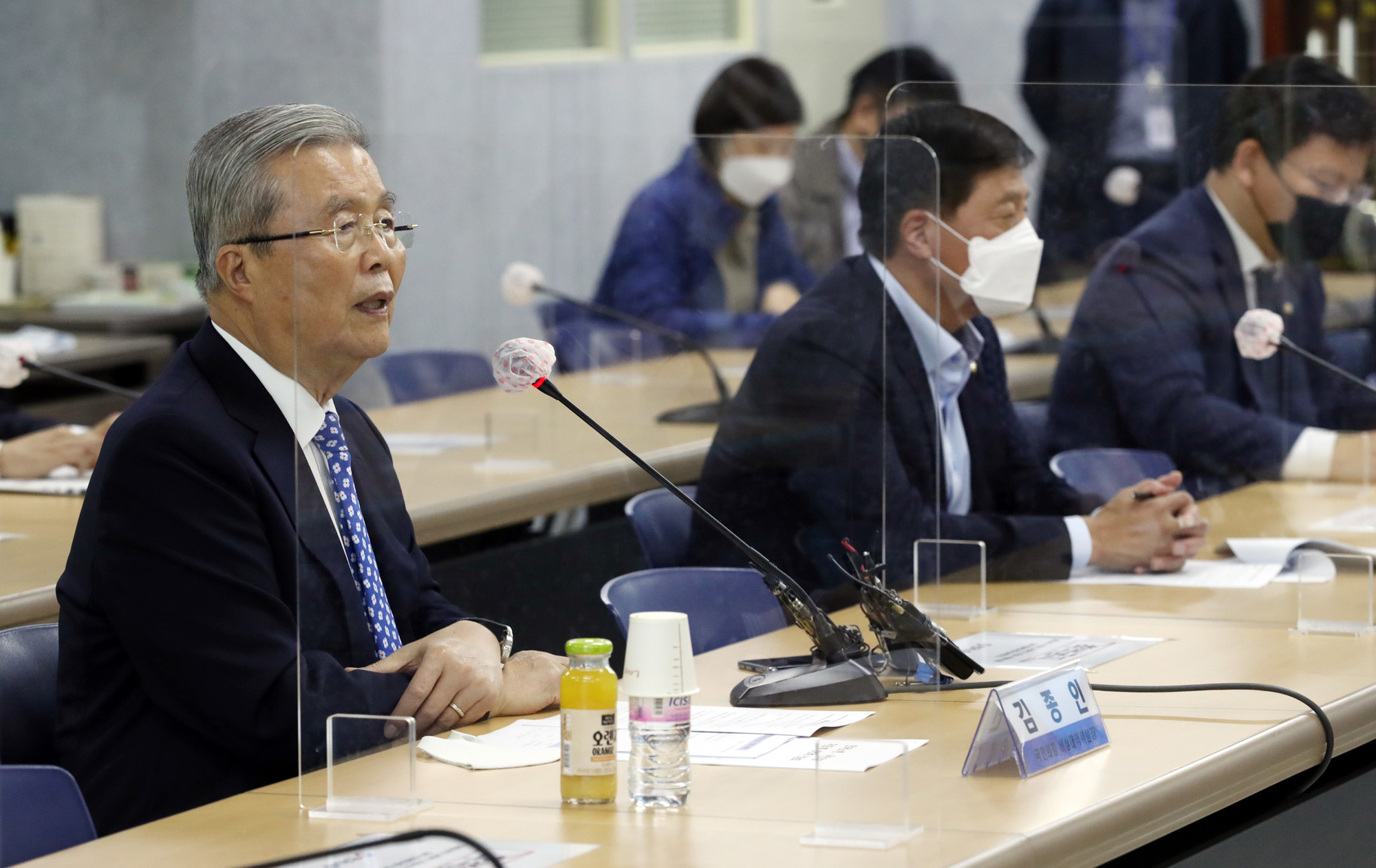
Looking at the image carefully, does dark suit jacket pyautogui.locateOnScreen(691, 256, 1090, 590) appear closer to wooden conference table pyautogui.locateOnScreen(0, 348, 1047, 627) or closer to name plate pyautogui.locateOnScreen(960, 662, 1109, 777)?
wooden conference table pyautogui.locateOnScreen(0, 348, 1047, 627)

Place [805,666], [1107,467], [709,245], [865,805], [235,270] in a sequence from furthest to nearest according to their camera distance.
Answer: [709,245]
[1107,467]
[805,666]
[235,270]
[865,805]

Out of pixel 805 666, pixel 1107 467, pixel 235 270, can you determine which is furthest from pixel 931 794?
pixel 1107 467

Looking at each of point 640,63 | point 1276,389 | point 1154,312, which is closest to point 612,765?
point 1154,312

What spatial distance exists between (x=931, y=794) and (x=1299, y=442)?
170cm

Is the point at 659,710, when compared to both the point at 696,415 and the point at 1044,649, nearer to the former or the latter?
the point at 1044,649

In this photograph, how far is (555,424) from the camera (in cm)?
293

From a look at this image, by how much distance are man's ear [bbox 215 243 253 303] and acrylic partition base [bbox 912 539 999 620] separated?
38.1 inches

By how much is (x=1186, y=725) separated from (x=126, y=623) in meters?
1.00

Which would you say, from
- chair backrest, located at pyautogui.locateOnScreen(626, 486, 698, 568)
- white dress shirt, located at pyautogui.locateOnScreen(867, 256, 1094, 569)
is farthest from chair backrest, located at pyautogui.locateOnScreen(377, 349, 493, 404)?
white dress shirt, located at pyautogui.locateOnScreen(867, 256, 1094, 569)

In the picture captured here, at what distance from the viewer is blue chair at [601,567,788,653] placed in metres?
1.96

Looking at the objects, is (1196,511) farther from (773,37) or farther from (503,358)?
(773,37)

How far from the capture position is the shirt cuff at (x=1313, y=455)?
114 inches

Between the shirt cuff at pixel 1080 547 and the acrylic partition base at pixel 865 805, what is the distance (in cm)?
107

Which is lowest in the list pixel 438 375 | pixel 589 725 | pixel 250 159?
pixel 589 725
